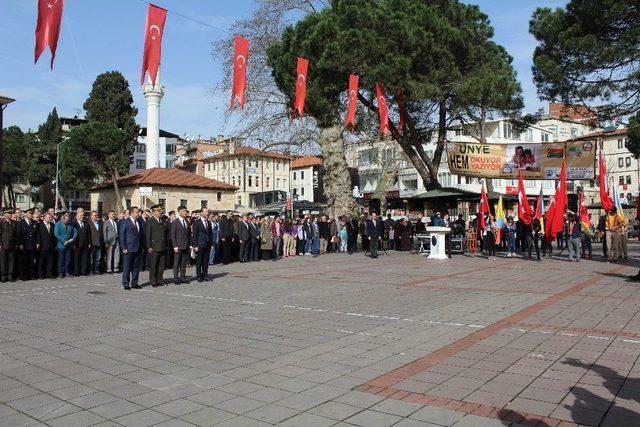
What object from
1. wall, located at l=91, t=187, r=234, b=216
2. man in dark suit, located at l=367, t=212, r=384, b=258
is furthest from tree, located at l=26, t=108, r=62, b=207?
man in dark suit, located at l=367, t=212, r=384, b=258

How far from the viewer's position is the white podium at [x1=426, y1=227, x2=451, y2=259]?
21.5m

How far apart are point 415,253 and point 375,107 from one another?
6.80m

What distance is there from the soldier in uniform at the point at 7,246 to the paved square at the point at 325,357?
120 inches

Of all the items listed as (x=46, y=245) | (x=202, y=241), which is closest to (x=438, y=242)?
(x=202, y=241)

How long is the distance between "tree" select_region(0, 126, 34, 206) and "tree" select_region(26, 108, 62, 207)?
2.42 metres

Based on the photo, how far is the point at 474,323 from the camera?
8.20 meters

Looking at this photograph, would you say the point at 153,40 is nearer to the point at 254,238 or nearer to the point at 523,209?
the point at 254,238

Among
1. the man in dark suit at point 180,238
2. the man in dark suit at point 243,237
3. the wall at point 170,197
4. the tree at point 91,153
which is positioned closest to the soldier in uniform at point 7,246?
the man in dark suit at point 180,238

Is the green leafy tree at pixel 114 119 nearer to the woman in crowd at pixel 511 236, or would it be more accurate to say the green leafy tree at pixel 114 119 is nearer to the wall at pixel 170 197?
the wall at pixel 170 197

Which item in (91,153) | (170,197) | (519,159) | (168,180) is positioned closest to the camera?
(519,159)

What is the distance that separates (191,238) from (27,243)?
441cm

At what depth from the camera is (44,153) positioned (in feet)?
231

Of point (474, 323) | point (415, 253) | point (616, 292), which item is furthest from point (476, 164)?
point (474, 323)

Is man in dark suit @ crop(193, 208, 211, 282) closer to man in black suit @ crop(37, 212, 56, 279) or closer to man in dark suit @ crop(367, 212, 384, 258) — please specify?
man in black suit @ crop(37, 212, 56, 279)
